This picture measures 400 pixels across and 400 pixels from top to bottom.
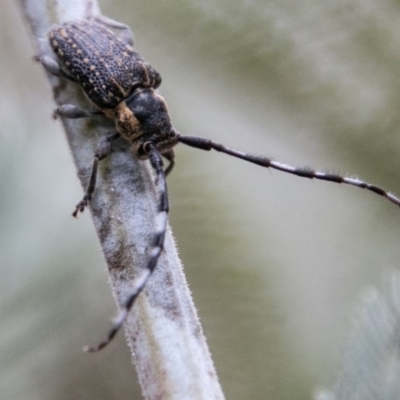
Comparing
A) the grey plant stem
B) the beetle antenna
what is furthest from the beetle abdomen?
the beetle antenna

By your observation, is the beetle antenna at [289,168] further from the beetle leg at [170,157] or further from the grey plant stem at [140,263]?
the grey plant stem at [140,263]

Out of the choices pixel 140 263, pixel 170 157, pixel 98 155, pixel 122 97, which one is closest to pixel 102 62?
pixel 122 97

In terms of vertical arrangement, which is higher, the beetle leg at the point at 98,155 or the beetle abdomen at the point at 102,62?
the beetle abdomen at the point at 102,62

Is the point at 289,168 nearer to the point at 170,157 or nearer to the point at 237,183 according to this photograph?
the point at 170,157

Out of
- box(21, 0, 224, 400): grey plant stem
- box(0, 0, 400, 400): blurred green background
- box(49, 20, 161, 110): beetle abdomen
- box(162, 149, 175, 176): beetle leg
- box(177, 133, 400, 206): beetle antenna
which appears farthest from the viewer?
box(0, 0, 400, 400): blurred green background

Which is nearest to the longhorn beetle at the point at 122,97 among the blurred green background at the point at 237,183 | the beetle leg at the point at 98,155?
the beetle leg at the point at 98,155

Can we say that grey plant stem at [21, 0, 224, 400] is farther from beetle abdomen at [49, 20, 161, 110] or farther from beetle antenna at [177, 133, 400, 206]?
beetle antenna at [177, 133, 400, 206]
